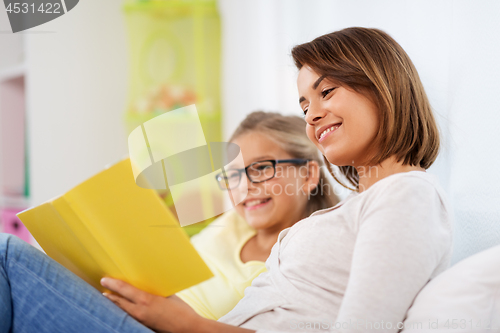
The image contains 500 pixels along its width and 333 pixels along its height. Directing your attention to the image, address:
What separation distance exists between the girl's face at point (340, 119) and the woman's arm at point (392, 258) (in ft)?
0.51

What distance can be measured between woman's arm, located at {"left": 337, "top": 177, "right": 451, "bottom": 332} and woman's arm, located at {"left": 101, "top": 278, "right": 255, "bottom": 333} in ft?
0.67

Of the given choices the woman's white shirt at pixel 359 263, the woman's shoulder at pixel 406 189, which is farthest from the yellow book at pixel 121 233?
the woman's shoulder at pixel 406 189

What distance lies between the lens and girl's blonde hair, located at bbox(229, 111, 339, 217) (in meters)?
0.96

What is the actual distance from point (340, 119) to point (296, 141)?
0.30 m

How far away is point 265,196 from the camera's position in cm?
95

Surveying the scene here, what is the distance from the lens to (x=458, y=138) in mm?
766

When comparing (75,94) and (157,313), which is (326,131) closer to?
(157,313)

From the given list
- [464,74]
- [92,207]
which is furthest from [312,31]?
[92,207]

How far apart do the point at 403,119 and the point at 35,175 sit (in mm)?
1868

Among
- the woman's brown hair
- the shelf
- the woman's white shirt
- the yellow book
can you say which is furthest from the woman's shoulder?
the shelf

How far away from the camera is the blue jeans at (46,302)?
59cm

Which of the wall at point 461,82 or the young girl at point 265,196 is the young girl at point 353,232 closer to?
the wall at point 461,82

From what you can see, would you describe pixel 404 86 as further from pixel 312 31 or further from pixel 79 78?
pixel 79 78

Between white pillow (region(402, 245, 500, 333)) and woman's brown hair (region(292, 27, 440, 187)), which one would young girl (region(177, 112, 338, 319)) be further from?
white pillow (region(402, 245, 500, 333))
